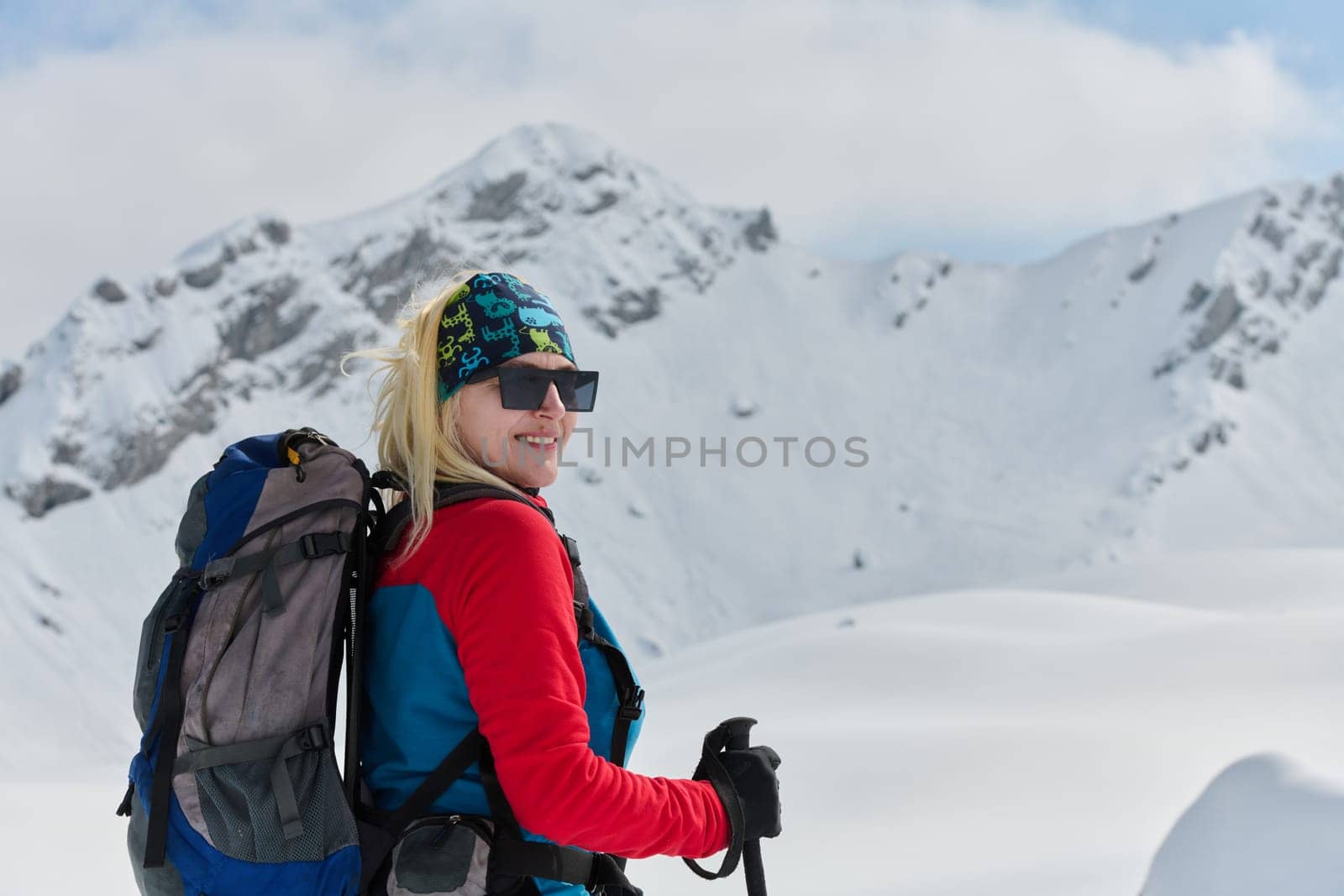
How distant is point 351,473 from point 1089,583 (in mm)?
28052

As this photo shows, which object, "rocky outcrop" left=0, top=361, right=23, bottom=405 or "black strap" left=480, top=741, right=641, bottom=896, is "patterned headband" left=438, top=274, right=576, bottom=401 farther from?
"rocky outcrop" left=0, top=361, right=23, bottom=405

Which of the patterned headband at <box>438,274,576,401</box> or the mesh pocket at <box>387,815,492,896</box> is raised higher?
the patterned headband at <box>438,274,576,401</box>

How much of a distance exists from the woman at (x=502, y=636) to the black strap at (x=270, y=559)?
14cm

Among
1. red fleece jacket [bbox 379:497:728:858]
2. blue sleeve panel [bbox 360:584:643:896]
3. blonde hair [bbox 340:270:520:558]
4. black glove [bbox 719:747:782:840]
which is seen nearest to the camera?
red fleece jacket [bbox 379:497:728:858]

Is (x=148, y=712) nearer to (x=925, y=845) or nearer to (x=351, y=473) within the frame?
(x=351, y=473)

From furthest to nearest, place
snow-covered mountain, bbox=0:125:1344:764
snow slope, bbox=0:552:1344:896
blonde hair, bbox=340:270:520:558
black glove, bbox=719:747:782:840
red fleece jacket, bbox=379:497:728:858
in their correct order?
snow-covered mountain, bbox=0:125:1344:764, snow slope, bbox=0:552:1344:896, black glove, bbox=719:747:782:840, blonde hair, bbox=340:270:520:558, red fleece jacket, bbox=379:497:728:858

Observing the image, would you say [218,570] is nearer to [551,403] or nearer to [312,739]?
[312,739]

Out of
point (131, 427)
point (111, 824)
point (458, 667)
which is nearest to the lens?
point (458, 667)

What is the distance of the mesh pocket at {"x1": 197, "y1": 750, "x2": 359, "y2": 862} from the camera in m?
1.83

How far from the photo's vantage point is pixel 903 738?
10.8 metres

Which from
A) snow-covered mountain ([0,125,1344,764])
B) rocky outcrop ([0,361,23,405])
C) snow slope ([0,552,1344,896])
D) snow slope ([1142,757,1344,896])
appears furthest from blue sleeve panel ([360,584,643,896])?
rocky outcrop ([0,361,23,405])

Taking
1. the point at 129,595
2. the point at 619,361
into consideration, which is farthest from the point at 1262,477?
the point at 129,595

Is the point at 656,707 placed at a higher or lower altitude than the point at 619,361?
lower

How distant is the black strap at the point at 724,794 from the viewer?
2.06 m
